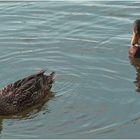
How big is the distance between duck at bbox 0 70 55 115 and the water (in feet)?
0.62

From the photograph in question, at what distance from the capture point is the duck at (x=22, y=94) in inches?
380

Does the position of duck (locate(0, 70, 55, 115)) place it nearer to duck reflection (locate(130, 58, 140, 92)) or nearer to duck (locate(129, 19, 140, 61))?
duck reflection (locate(130, 58, 140, 92))

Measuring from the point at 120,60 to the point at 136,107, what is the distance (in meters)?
2.20

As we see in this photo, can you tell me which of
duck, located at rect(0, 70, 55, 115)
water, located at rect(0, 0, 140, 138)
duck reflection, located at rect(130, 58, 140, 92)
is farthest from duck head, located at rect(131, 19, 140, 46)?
duck, located at rect(0, 70, 55, 115)

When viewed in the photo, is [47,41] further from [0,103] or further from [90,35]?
[0,103]

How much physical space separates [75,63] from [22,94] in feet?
6.09

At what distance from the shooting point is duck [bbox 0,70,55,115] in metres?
9.66

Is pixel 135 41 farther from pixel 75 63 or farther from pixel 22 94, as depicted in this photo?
pixel 22 94

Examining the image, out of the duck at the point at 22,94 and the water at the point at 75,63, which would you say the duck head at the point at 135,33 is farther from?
the duck at the point at 22,94

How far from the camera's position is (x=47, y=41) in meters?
12.4

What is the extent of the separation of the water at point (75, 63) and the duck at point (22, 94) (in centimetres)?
19

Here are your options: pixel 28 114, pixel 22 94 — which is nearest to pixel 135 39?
pixel 22 94

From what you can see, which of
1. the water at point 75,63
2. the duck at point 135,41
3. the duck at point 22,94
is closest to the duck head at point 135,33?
the duck at point 135,41

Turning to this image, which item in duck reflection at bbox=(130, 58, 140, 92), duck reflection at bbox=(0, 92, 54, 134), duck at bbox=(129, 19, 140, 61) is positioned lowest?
duck reflection at bbox=(0, 92, 54, 134)
